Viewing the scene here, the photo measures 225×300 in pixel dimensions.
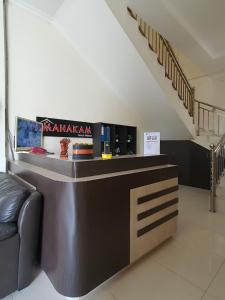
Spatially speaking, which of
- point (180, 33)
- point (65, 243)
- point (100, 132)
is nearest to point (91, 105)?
point (100, 132)

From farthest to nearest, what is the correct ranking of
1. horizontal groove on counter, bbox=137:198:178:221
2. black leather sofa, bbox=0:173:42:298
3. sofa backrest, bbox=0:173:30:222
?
horizontal groove on counter, bbox=137:198:178:221, sofa backrest, bbox=0:173:30:222, black leather sofa, bbox=0:173:42:298

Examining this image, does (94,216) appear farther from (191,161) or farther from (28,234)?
(191,161)

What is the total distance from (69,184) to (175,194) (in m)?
1.53

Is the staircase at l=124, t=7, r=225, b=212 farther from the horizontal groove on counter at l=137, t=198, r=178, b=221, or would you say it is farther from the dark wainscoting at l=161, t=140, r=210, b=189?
the horizontal groove on counter at l=137, t=198, r=178, b=221

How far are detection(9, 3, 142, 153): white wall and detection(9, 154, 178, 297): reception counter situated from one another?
1589 mm

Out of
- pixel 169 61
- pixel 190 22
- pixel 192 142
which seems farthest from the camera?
pixel 192 142

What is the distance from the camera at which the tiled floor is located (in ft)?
5.05

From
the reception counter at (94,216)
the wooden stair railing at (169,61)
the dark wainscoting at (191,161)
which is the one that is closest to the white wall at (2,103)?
the reception counter at (94,216)

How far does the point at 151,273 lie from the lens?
5.89ft

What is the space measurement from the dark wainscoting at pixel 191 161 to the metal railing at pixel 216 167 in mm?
1022

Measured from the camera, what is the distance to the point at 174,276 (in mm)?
1750

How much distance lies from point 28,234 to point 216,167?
3438 mm

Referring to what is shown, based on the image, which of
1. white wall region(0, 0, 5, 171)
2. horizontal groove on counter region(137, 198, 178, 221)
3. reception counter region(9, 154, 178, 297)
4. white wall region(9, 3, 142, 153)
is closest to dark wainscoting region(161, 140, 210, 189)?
white wall region(9, 3, 142, 153)

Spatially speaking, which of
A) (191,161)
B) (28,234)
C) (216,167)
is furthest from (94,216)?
(191,161)
